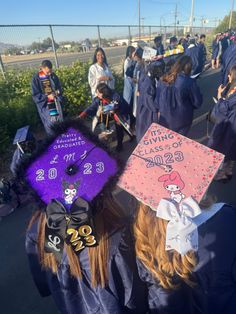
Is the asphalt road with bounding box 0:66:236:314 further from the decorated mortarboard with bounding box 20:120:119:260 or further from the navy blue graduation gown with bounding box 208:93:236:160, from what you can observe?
the navy blue graduation gown with bounding box 208:93:236:160

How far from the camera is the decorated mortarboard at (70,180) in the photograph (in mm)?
1151

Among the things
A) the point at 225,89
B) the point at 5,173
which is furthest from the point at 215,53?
the point at 5,173

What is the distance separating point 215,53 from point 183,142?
44.1 ft

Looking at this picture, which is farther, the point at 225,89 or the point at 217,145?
the point at 225,89

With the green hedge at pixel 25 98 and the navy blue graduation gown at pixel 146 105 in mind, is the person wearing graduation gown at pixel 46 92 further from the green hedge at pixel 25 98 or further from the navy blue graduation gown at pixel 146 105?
the navy blue graduation gown at pixel 146 105

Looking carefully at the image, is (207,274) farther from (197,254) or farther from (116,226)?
(116,226)

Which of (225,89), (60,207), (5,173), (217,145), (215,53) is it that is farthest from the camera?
(215,53)

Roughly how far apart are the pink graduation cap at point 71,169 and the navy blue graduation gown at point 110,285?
319mm

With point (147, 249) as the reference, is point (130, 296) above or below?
below

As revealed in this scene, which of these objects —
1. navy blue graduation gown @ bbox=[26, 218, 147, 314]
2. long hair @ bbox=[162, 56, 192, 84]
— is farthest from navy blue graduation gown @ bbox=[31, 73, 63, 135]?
navy blue graduation gown @ bbox=[26, 218, 147, 314]

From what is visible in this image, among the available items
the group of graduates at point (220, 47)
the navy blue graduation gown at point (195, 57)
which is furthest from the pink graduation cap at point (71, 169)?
the group of graduates at point (220, 47)

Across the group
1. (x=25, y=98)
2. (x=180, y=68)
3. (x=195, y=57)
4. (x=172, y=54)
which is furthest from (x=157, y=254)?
(x=195, y=57)

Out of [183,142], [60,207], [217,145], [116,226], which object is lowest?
[217,145]

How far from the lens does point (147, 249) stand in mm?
1332
